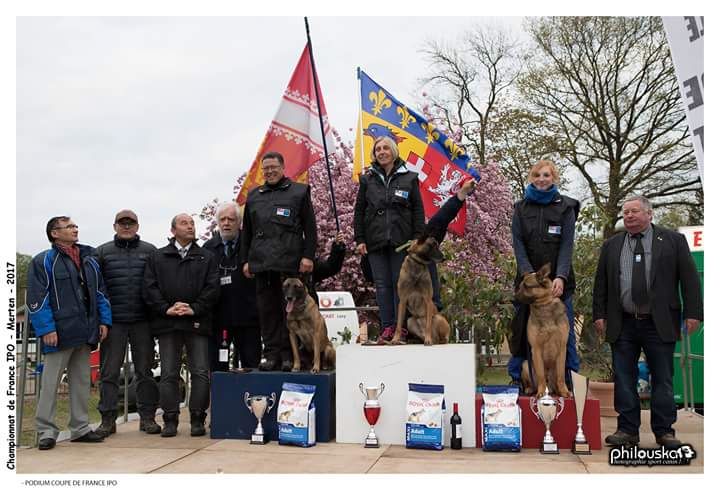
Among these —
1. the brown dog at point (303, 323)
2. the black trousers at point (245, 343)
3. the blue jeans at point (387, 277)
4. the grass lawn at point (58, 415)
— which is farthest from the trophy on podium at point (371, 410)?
the grass lawn at point (58, 415)

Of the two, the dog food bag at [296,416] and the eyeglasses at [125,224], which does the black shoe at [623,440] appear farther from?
the eyeglasses at [125,224]

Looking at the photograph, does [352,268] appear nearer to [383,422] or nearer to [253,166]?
[253,166]

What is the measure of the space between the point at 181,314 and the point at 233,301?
593 millimetres

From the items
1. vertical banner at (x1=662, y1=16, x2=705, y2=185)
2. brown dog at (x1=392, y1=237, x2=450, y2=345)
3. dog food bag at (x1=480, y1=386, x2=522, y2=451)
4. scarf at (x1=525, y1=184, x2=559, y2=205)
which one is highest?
vertical banner at (x1=662, y1=16, x2=705, y2=185)

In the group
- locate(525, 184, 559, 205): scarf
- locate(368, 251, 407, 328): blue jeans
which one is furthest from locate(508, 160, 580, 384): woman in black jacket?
locate(368, 251, 407, 328): blue jeans

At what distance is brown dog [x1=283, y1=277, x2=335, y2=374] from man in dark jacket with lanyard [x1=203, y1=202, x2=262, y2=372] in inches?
28.9

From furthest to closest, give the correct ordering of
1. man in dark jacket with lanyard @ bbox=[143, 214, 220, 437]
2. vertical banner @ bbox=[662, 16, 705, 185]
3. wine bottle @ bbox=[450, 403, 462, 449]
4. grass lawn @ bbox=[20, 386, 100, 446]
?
grass lawn @ bbox=[20, 386, 100, 446] < man in dark jacket with lanyard @ bbox=[143, 214, 220, 437] < wine bottle @ bbox=[450, 403, 462, 449] < vertical banner @ bbox=[662, 16, 705, 185]

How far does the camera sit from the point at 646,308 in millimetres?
5109

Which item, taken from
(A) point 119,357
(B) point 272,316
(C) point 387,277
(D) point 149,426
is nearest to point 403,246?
(C) point 387,277

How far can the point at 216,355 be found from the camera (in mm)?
6719

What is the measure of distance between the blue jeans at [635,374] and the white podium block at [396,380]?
1.15 meters

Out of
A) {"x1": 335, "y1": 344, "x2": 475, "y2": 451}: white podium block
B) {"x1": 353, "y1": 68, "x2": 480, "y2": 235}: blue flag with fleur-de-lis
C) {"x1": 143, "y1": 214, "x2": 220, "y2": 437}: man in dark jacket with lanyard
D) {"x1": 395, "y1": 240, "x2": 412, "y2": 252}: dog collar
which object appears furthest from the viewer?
{"x1": 353, "y1": 68, "x2": 480, "y2": 235}: blue flag with fleur-de-lis

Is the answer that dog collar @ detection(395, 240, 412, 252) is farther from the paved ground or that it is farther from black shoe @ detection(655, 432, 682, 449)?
black shoe @ detection(655, 432, 682, 449)

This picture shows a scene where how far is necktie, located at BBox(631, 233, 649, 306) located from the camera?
512 centimetres
